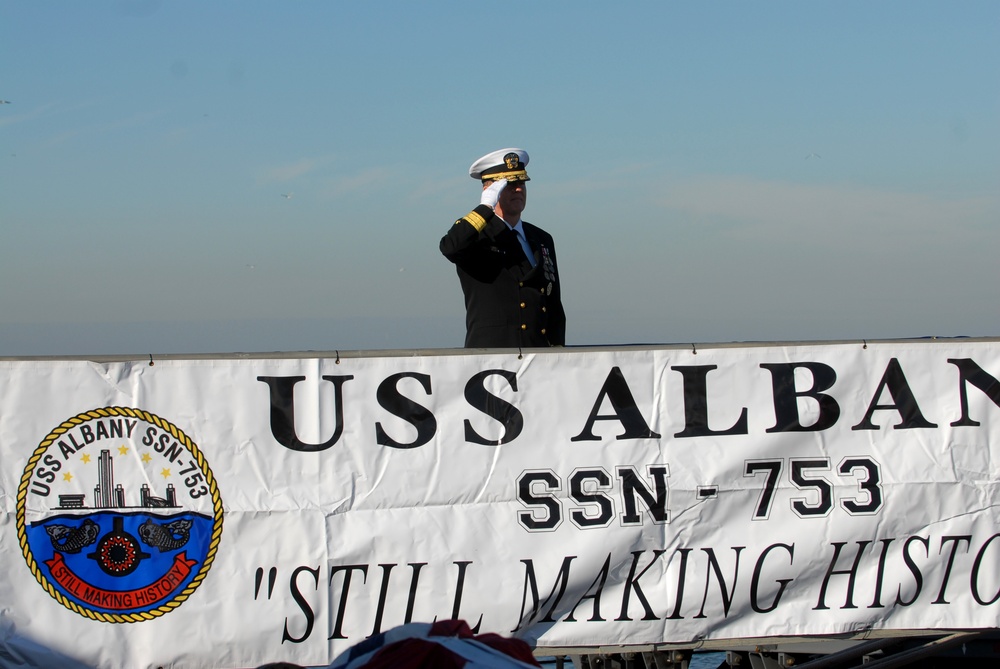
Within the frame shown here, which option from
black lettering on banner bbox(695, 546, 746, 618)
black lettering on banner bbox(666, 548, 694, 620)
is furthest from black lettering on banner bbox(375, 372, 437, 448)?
black lettering on banner bbox(695, 546, 746, 618)

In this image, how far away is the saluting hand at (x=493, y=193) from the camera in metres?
5.64

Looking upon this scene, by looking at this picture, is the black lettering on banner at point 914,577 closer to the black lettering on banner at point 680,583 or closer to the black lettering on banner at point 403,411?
the black lettering on banner at point 680,583

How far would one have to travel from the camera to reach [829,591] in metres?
5.00

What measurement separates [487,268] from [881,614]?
237 cm

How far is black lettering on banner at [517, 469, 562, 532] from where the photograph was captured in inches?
190

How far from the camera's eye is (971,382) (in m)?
5.14

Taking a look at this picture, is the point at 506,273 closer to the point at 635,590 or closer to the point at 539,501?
the point at 539,501

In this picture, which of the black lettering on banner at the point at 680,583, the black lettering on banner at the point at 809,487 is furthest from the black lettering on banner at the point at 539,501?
the black lettering on banner at the point at 809,487

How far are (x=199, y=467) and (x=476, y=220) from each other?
1.70 meters

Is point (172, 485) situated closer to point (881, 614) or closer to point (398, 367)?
point (398, 367)

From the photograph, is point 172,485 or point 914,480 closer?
point 172,485

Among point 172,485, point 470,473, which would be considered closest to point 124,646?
point 172,485

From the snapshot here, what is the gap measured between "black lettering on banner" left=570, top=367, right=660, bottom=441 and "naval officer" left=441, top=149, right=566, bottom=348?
32.1 inches

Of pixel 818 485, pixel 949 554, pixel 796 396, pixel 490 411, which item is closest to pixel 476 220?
pixel 490 411
